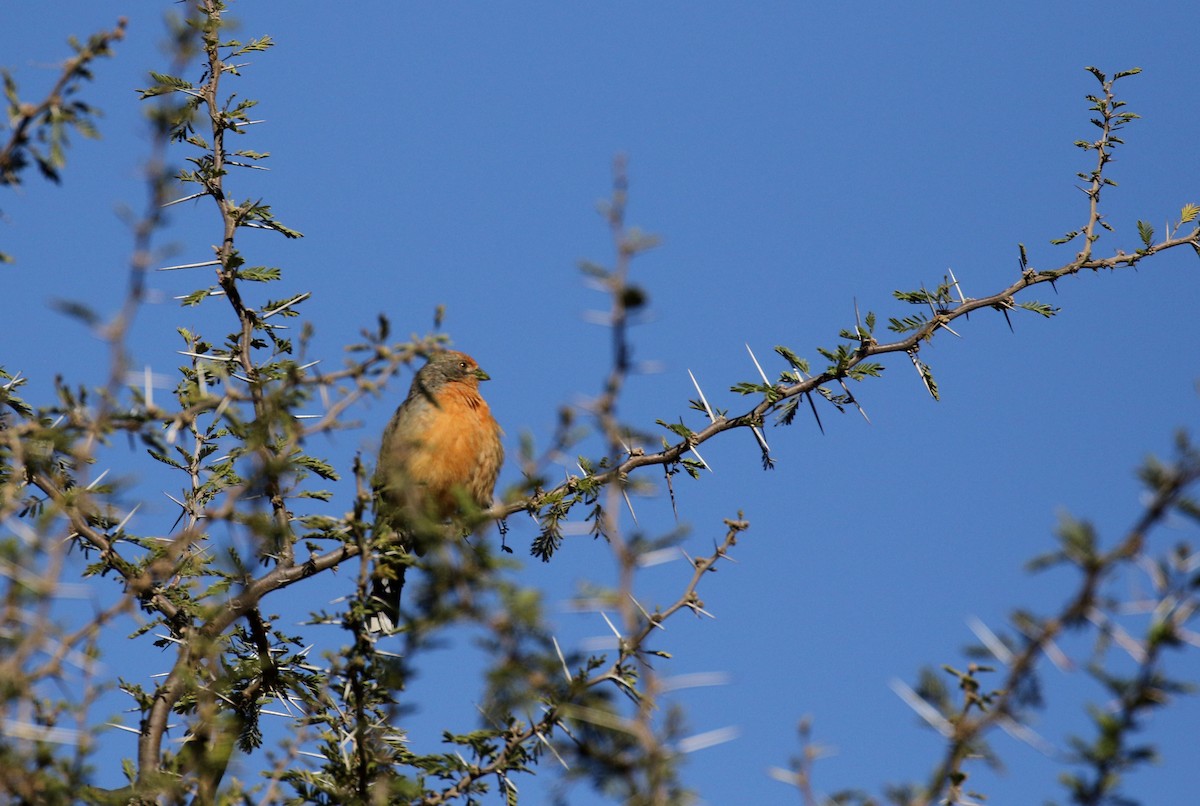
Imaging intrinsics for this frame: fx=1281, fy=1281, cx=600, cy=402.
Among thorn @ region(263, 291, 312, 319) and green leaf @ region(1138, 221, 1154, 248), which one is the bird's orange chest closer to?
thorn @ region(263, 291, 312, 319)

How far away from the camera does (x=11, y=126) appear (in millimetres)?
3594

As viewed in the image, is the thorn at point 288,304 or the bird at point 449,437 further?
the bird at point 449,437

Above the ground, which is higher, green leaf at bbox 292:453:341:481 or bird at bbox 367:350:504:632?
bird at bbox 367:350:504:632

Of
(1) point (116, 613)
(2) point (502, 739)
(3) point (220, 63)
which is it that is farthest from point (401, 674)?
(3) point (220, 63)

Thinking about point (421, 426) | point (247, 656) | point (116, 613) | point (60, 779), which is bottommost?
point (60, 779)

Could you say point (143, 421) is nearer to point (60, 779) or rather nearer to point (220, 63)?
point (60, 779)

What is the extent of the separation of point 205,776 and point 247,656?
1948mm

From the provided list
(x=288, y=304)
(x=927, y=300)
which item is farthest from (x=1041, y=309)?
(x=288, y=304)

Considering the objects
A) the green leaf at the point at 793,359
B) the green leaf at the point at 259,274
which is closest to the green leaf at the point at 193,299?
the green leaf at the point at 259,274

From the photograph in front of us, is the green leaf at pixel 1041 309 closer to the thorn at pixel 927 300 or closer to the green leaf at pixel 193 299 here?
the thorn at pixel 927 300

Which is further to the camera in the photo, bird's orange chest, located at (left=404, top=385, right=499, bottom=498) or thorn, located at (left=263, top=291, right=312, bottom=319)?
bird's orange chest, located at (left=404, top=385, right=499, bottom=498)

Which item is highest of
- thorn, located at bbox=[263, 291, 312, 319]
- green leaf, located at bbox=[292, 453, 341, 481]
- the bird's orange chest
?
the bird's orange chest

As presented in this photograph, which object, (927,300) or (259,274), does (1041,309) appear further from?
(259,274)

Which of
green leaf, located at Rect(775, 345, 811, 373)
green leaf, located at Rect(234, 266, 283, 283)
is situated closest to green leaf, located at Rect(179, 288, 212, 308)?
green leaf, located at Rect(234, 266, 283, 283)
